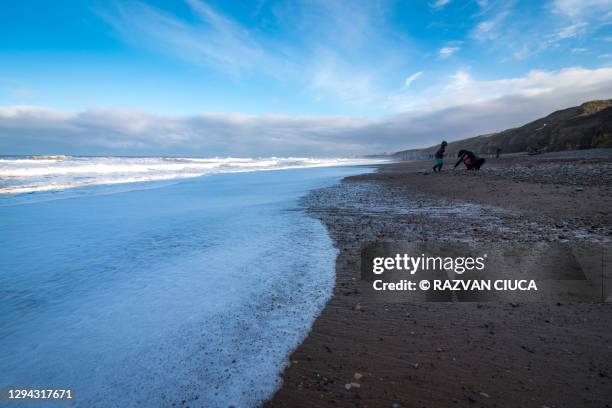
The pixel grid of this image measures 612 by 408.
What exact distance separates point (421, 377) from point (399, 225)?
541cm

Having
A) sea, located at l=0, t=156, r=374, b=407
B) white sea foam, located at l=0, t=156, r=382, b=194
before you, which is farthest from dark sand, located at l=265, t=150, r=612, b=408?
white sea foam, located at l=0, t=156, r=382, b=194

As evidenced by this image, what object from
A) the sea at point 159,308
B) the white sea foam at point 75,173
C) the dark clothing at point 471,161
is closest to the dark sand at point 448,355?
the sea at point 159,308

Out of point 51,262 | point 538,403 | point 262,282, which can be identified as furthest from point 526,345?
point 51,262

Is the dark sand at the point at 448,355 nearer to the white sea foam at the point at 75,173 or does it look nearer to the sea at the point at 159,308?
the sea at the point at 159,308

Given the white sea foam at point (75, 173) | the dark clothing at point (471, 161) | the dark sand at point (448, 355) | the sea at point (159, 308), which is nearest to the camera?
the dark sand at point (448, 355)

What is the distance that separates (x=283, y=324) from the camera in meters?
3.27

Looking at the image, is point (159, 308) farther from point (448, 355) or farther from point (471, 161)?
point (471, 161)

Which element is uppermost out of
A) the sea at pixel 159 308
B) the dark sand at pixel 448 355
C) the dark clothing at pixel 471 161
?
the dark clothing at pixel 471 161

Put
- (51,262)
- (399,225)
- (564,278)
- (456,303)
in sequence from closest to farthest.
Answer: (456,303) < (564,278) < (51,262) < (399,225)

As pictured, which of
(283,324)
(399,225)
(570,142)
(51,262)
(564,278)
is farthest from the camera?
(570,142)

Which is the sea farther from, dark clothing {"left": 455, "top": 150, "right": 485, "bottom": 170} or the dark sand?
dark clothing {"left": 455, "top": 150, "right": 485, "bottom": 170}

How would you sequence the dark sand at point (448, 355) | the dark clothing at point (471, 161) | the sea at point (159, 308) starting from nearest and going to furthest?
1. the dark sand at point (448, 355)
2. the sea at point (159, 308)
3. the dark clothing at point (471, 161)

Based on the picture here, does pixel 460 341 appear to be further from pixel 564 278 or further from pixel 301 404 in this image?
pixel 564 278

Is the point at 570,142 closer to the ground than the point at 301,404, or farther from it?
farther from it
